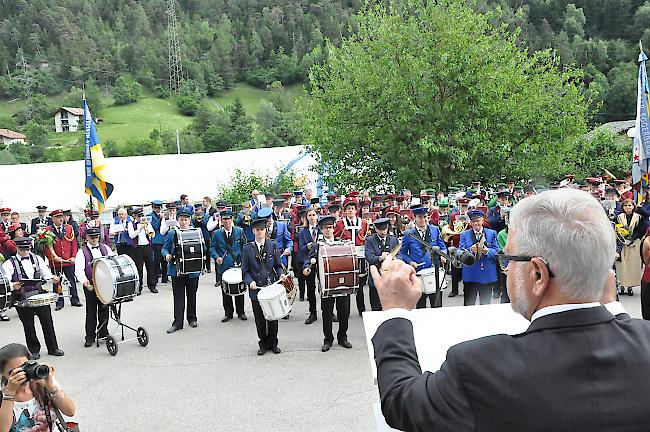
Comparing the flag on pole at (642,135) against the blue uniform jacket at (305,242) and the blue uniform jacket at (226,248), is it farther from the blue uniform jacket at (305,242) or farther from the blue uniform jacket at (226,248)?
the blue uniform jacket at (226,248)

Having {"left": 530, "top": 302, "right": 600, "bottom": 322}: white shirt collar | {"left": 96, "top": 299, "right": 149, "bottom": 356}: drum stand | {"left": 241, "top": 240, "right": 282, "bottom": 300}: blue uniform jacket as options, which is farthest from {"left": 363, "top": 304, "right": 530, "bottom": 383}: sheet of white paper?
{"left": 96, "top": 299, "right": 149, "bottom": 356}: drum stand

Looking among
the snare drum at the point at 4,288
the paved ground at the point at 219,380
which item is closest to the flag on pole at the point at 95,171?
the paved ground at the point at 219,380

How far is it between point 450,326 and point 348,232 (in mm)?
8448

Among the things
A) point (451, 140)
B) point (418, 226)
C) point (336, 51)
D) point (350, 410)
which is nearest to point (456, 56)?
point (451, 140)

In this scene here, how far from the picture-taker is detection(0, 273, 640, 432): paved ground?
6.19 meters

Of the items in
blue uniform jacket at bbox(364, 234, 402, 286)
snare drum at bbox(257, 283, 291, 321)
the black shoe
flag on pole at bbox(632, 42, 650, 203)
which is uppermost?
flag on pole at bbox(632, 42, 650, 203)

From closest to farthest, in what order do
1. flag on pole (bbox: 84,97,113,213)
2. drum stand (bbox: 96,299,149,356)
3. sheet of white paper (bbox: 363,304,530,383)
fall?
sheet of white paper (bbox: 363,304,530,383) → drum stand (bbox: 96,299,149,356) → flag on pole (bbox: 84,97,113,213)

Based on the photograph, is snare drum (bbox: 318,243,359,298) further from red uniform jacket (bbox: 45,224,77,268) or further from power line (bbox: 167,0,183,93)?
power line (bbox: 167,0,183,93)

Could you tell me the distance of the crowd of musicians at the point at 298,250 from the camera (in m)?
8.82

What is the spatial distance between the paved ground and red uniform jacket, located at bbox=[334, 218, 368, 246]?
1.38 metres

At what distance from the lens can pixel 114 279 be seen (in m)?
8.59

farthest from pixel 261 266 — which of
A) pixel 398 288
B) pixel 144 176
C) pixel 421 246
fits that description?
pixel 144 176

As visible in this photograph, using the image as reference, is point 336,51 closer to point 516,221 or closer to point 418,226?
point 418,226

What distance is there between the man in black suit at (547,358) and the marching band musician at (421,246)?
6.87m
